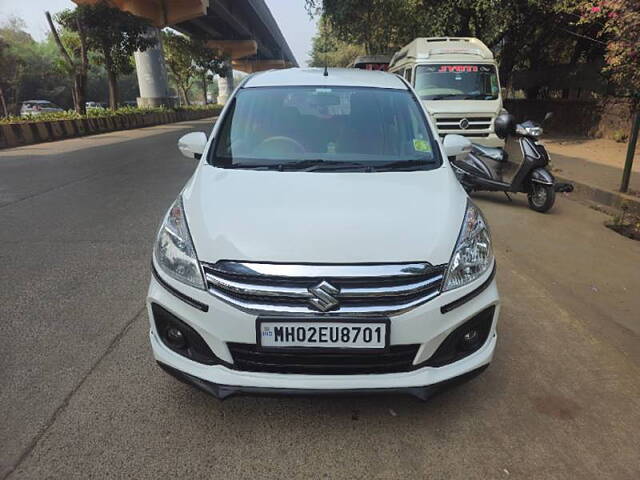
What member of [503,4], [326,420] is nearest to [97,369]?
[326,420]

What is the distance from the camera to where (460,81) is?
401 inches

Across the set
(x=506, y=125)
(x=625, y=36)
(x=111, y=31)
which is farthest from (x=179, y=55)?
(x=625, y=36)

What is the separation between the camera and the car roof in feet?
11.5

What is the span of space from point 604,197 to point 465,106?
3.53 metres

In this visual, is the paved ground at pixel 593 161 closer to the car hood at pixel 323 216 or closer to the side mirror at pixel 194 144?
the car hood at pixel 323 216

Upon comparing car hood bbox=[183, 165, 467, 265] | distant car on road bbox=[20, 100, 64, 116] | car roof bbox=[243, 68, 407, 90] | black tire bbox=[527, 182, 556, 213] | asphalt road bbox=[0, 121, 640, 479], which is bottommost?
distant car on road bbox=[20, 100, 64, 116]

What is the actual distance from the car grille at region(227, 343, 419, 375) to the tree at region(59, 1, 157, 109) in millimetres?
21255

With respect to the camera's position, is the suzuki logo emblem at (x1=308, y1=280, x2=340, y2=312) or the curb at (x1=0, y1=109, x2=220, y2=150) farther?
the curb at (x1=0, y1=109, x2=220, y2=150)

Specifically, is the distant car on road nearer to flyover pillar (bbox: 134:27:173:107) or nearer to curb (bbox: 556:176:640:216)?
flyover pillar (bbox: 134:27:173:107)

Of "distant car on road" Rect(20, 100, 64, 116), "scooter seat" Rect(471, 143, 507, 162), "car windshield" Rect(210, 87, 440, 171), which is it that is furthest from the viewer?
"distant car on road" Rect(20, 100, 64, 116)

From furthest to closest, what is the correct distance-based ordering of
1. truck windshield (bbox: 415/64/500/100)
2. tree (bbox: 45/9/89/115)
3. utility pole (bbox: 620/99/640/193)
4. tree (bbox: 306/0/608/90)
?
tree (bbox: 45/9/89/115) → tree (bbox: 306/0/608/90) → truck windshield (bbox: 415/64/500/100) → utility pole (bbox: 620/99/640/193)

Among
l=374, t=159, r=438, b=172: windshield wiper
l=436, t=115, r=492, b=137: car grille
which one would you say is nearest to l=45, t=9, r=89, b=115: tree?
l=436, t=115, r=492, b=137: car grille

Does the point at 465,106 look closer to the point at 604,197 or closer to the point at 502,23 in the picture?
the point at 604,197

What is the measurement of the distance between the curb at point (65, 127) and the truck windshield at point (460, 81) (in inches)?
446
